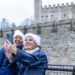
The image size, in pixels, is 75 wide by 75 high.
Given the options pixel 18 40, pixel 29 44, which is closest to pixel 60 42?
pixel 18 40

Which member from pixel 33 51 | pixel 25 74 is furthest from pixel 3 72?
pixel 33 51

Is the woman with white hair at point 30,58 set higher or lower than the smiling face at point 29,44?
lower

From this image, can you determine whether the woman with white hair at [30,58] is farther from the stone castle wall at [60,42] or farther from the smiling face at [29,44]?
the stone castle wall at [60,42]

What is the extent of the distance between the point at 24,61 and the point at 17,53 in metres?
0.14

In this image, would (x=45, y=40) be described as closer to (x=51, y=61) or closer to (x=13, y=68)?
(x=51, y=61)

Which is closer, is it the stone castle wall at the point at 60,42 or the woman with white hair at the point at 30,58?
the woman with white hair at the point at 30,58

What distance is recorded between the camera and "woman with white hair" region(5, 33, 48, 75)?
2.19 metres

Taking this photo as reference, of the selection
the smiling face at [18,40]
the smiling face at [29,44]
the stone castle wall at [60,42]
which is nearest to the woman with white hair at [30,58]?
the smiling face at [29,44]

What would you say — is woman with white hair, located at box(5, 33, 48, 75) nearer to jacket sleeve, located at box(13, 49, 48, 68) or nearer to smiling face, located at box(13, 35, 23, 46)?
jacket sleeve, located at box(13, 49, 48, 68)

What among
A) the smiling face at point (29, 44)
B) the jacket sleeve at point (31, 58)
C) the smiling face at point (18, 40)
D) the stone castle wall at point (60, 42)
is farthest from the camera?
the stone castle wall at point (60, 42)

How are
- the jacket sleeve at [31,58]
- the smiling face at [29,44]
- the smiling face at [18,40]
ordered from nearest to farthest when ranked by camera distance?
the jacket sleeve at [31,58] < the smiling face at [29,44] < the smiling face at [18,40]

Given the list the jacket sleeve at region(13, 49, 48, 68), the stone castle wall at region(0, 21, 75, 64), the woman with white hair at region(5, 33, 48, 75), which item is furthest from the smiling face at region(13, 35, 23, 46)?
the stone castle wall at region(0, 21, 75, 64)

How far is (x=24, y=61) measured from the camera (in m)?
2.24

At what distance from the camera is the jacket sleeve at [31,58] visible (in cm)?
219
